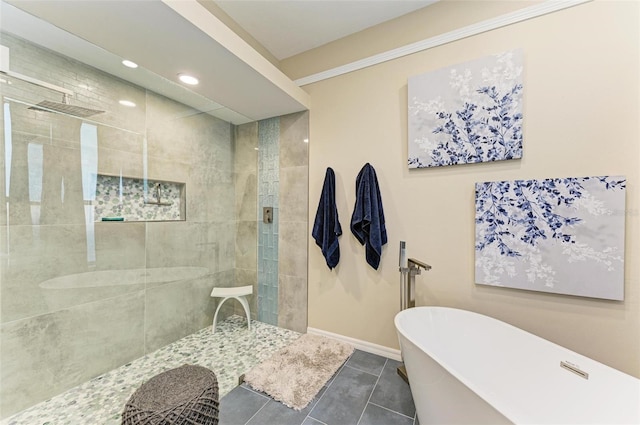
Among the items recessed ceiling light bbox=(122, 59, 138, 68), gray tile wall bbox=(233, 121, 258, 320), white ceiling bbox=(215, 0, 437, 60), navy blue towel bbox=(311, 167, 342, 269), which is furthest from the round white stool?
white ceiling bbox=(215, 0, 437, 60)

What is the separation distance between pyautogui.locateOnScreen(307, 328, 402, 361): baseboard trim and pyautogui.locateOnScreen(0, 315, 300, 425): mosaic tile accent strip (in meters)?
0.33

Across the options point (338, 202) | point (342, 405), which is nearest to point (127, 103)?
point (338, 202)

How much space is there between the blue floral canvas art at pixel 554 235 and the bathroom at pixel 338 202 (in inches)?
3.0

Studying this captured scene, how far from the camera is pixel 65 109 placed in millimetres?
1678

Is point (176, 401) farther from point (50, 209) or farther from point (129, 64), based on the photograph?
point (129, 64)

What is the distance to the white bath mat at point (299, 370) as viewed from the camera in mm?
1689

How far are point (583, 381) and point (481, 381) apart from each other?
0.47 metres

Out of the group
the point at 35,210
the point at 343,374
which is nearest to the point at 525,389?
the point at 343,374

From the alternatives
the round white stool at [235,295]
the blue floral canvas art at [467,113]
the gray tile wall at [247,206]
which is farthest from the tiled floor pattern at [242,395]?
the blue floral canvas art at [467,113]

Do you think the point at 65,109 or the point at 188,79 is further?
the point at 188,79

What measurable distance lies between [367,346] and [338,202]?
1.36 meters

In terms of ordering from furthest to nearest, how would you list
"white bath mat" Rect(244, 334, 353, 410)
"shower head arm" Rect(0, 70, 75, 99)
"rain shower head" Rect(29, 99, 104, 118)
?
"white bath mat" Rect(244, 334, 353, 410) < "rain shower head" Rect(29, 99, 104, 118) < "shower head arm" Rect(0, 70, 75, 99)

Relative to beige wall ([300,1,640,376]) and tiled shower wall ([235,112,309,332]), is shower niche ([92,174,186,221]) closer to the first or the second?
tiled shower wall ([235,112,309,332])

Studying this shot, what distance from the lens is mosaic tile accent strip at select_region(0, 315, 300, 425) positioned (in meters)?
1.50
